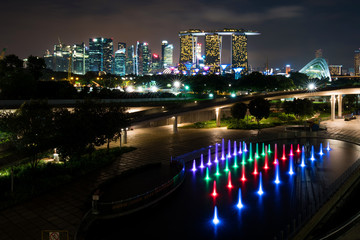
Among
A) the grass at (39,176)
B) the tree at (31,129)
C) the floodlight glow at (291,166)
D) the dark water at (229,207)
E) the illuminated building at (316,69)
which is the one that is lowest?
the dark water at (229,207)

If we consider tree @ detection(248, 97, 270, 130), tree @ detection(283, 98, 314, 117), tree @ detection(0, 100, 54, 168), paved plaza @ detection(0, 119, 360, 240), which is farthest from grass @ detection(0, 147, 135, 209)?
tree @ detection(283, 98, 314, 117)

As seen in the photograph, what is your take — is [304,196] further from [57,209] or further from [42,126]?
[42,126]

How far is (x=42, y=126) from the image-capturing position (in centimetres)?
1669

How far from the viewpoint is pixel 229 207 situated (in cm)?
1398

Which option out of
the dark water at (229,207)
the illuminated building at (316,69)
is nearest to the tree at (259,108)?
the dark water at (229,207)

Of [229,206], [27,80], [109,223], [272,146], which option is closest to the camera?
[109,223]

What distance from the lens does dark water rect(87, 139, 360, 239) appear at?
37.7ft

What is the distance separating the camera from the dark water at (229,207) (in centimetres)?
1149

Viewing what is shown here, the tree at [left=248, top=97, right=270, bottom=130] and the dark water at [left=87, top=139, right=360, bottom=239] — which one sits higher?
the tree at [left=248, top=97, right=270, bottom=130]

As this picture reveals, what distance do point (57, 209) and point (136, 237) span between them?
4166 millimetres

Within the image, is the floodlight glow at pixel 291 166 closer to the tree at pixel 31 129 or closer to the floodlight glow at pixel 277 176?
the floodlight glow at pixel 277 176

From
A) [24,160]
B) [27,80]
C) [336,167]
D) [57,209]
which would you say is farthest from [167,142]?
[27,80]

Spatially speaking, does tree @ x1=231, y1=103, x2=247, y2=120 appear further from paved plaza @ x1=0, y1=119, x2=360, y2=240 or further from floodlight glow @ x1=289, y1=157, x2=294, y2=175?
floodlight glow @ x1=289, y1=157, x2=294, y2=175

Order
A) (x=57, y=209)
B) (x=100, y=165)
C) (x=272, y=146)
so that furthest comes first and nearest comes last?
(x=272, y=146)
(x=100, y=165)
(x=57, y=209)
